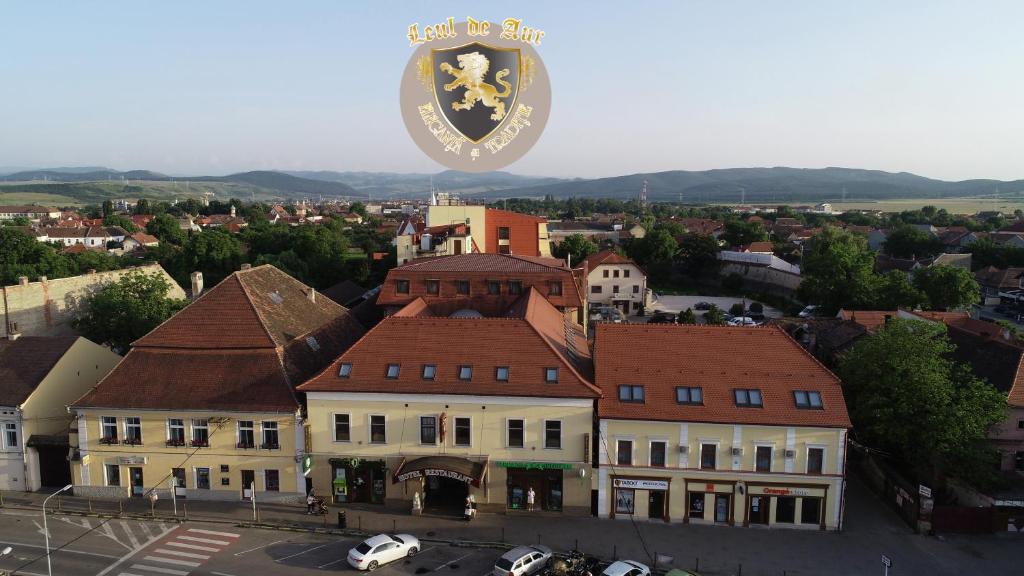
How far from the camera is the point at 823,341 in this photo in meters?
48.6

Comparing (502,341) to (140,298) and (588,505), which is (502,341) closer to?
(588,505)

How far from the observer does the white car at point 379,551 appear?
23.7 meters

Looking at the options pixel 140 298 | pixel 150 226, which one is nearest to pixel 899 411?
pixel 140 298

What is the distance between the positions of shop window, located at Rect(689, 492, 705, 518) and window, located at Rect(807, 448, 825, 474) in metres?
4.85

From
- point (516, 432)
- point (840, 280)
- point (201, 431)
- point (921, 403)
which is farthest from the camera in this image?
point (840, 280)

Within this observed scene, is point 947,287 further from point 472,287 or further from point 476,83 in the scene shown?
point 476,83

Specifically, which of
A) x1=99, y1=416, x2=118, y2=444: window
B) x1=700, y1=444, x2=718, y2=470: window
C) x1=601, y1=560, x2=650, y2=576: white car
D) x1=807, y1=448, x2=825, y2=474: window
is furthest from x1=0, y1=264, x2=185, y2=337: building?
x1=807, y1=448, x2=825, y2=474: window

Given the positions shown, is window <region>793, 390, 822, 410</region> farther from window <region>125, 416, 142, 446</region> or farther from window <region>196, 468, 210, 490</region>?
window <region>125, 416, 142, 446</region>

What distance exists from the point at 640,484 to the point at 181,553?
Result: 19.2m

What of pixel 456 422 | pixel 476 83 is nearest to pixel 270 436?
pixel 456 422

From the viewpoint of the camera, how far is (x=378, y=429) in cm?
2966

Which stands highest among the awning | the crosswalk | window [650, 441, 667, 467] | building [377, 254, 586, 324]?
building [377, 254, 586, 324]

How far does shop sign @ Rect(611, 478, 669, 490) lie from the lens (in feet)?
92.9

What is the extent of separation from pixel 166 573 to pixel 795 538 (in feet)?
82.9
